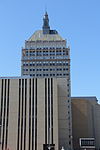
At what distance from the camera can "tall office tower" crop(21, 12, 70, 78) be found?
17925cm

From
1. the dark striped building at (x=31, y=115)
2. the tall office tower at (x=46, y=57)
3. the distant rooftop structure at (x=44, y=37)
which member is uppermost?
the distant rooftop structure at (x=44, y=37)

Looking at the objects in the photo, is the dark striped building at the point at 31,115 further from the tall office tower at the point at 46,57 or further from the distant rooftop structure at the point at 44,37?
the distant rooftop structure at the point at 44,37

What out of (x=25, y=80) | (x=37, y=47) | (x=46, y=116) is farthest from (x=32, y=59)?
(x=46, y=116)

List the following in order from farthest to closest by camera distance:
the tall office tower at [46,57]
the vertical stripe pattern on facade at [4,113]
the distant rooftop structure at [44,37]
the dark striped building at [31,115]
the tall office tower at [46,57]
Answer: the distant rooftop structure at [44,37] → the tall office tower at [46,57] → the tall office tower at [46,57] → the vertical stripe pattern on facade at [4,113] → the dark striped building at [31,115]

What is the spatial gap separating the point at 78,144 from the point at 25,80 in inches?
2535

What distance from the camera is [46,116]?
13550 centimetres

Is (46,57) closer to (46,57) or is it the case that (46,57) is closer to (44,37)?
(46,57)

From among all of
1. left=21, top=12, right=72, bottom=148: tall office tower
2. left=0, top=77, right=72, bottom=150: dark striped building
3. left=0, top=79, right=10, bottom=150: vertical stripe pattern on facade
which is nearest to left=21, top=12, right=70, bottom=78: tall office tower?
left=21, top=12, right=72, bottom=148: tall office tower

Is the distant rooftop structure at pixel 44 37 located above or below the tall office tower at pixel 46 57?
above

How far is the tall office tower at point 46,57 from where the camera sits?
588 feet

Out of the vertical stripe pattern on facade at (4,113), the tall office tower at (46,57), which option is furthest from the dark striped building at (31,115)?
the tall office tower at (46,57)

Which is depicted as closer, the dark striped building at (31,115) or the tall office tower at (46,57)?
the dark striped building at (31,115)

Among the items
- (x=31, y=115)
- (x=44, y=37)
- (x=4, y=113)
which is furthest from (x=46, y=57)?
(x=4, y=113)

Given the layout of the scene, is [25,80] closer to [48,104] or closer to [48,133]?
[48,104]
